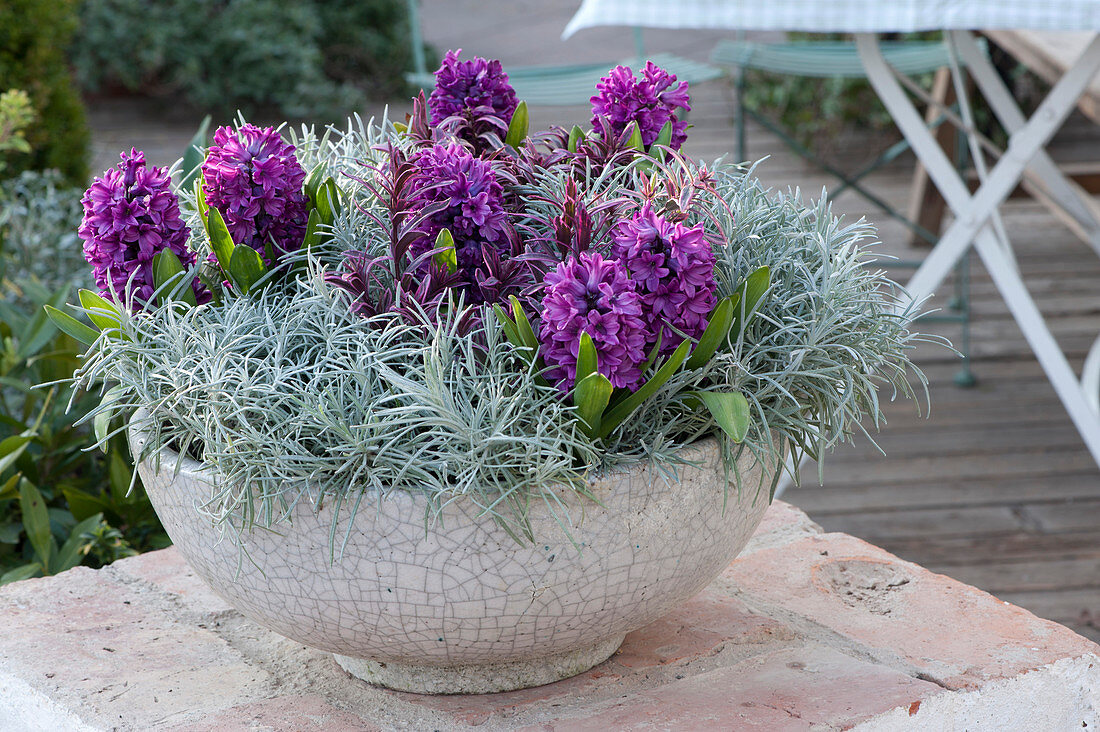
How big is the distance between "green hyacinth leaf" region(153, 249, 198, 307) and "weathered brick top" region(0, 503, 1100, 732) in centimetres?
37

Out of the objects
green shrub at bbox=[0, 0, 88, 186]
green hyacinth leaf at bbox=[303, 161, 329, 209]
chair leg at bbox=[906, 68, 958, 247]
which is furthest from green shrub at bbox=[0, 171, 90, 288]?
chair leg at bbox=[906, 68, 958, 247]

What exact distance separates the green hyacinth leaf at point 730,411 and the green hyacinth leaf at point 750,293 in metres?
0.08

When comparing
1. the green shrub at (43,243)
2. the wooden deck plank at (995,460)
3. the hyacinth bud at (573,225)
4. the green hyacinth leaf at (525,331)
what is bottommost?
the wooden deck plank at (995,460)

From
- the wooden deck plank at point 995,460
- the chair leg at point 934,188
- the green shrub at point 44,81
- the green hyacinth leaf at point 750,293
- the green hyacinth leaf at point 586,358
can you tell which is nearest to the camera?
the green hyacinth leaf at point 586,358

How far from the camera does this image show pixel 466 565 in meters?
0.77

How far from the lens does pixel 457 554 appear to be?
771 mm

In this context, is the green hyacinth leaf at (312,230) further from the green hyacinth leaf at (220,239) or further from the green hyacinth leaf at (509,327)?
the green hyacinth leaf at (509,327)

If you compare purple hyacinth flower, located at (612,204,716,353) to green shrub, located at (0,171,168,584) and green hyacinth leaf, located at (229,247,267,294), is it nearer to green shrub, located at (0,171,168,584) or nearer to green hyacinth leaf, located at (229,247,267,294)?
green hyacinth leaf, located at (229,247,267,294)

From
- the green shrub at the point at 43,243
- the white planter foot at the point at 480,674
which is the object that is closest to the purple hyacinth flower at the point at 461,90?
the white planter foot at the point at 480,674

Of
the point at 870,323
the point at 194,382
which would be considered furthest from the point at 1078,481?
the point at 194,382

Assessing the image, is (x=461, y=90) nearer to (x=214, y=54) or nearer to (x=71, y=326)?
(x=71, y=326)

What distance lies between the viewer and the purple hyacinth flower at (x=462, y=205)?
83 centimetres

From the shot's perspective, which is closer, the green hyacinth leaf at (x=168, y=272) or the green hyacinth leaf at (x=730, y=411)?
the green hyacinth leaf at (x=730, y=411)

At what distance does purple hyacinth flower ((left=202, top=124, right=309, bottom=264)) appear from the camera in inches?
34.8
